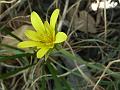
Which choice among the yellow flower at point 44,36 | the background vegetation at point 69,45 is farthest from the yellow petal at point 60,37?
the background vegetation at point 69,45

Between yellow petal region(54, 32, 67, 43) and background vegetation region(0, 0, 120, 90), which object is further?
background vegetation region(0, 0, 120, 90)


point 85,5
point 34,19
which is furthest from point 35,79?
point 85,5

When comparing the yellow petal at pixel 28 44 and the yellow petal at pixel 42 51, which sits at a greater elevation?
the yellow petal at pixel 28 44

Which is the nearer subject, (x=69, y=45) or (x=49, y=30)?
(x=49, y=30)

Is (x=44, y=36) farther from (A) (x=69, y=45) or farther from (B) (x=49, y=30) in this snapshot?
(A) (x=69, y=45)

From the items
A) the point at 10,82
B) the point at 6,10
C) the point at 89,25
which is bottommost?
the point at 10,82

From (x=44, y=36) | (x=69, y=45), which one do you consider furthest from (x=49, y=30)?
(x=69, y=45)

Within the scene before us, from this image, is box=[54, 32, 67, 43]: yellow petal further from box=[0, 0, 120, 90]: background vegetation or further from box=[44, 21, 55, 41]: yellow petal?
box=[0, 0, 120, 90]: background vegetation

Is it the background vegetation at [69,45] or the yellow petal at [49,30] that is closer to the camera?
the yellow petal at [49,30]

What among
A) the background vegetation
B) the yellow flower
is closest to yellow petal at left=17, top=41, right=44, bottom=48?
the yellow flower

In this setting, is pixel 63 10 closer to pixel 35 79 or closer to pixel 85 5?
pixel 85 5

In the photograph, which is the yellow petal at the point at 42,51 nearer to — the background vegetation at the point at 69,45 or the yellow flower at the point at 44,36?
the yellow flower at the point at 44,36
